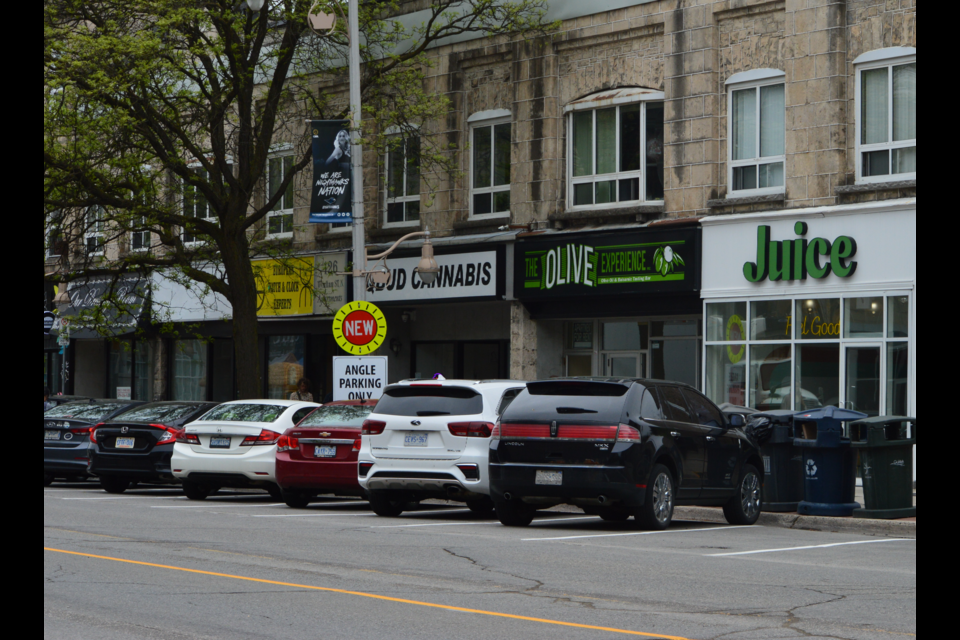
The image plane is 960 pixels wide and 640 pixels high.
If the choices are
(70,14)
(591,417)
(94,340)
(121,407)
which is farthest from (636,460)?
(94,340)

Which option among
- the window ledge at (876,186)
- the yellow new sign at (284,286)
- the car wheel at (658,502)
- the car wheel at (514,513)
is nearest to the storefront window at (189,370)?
the yellow new sign at (284,286)

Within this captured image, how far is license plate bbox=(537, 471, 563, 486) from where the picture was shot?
13.5 m

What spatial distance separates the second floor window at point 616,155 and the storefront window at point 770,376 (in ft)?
11.5

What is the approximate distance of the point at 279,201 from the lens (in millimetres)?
29672

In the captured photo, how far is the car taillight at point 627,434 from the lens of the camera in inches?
523

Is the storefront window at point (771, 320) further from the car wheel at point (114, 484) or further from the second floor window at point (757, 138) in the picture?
the car wheel at point (114, 484)

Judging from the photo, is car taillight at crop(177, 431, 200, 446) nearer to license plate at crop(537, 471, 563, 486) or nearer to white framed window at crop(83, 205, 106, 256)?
white framed window at crop(83, 205, 106, 256)

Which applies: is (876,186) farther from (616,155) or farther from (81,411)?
(81,411)

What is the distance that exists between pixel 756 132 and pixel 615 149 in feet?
9.24

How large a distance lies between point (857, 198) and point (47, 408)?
547 inches
